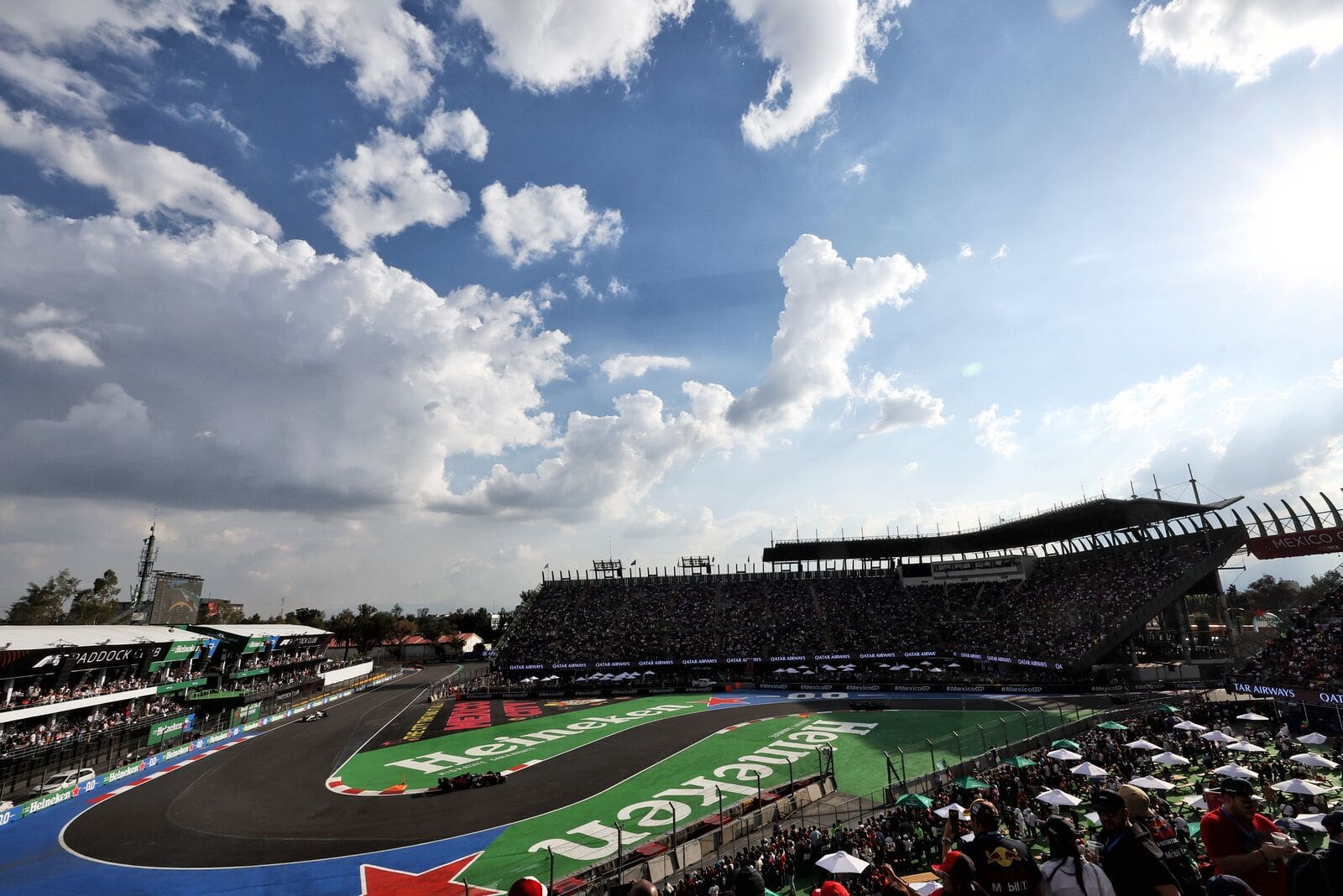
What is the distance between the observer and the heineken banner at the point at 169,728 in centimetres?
4028

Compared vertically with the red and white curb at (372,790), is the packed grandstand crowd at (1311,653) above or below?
above

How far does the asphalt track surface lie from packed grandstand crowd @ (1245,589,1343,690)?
35.0 meters

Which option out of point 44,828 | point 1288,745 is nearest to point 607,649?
point 44,828

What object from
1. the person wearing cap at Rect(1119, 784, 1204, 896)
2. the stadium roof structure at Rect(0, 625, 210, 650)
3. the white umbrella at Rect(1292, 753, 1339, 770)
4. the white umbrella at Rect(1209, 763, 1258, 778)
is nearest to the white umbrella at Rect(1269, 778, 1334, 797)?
the white umbrella at Rect(1209, 763, 1258, 778)

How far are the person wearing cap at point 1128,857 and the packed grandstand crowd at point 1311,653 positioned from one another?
40.6 m

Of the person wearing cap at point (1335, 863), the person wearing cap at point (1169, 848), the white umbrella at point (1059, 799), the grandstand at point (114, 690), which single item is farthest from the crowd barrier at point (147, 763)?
the person wearing cap at point (1335, 863)

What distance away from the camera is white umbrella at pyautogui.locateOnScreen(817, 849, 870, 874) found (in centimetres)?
1493

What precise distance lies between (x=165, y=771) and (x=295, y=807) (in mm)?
14840

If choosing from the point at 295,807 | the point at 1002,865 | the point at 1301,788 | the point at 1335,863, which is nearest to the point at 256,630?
the point at 295,807

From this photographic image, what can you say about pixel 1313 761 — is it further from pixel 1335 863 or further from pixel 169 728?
pixel 169 728

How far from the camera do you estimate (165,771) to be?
36094mm

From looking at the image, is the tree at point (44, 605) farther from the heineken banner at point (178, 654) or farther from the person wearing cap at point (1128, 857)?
the person wearing cap at point (1128, 857)

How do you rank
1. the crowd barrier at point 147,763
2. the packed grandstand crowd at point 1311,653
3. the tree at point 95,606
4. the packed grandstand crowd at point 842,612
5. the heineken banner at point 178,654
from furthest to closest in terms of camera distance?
the tree at point 95,606
the packed grandstand crowd at point 842,612
the heineken banner at point 178,654
the packed grandstand crowd at point 1311,653
the crowd barrier at point 147,763

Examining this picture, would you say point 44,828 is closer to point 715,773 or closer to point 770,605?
point 715,773
